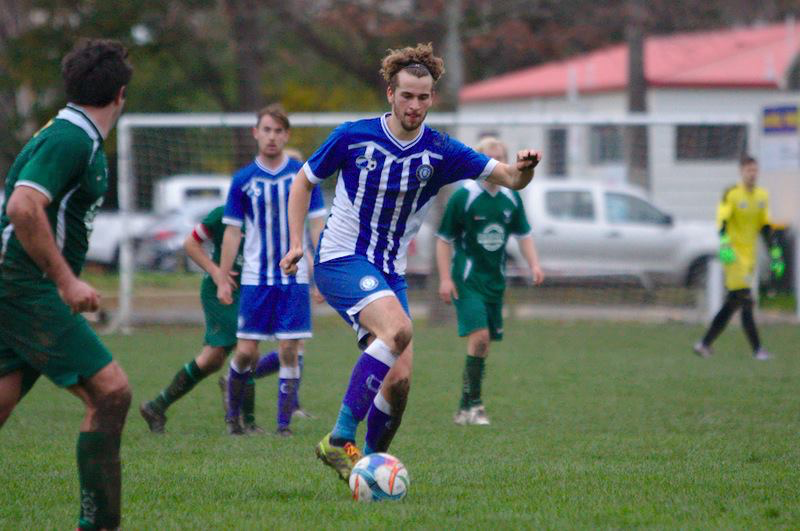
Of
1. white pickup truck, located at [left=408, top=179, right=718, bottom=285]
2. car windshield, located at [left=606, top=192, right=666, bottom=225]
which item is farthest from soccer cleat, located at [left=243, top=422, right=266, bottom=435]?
car windshield, located at [left=606, top=192, right=666, bottom=225]

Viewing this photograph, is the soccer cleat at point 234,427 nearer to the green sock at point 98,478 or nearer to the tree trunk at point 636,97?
the green sock at point 98,478

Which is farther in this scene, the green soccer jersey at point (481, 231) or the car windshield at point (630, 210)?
the car windshield at point (630, 210)

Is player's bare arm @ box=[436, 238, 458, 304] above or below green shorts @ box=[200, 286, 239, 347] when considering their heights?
above

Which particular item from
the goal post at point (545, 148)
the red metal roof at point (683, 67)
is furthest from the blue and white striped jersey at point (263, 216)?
the red metal roof at point (683, 67)

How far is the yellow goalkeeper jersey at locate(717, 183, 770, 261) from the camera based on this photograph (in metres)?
13.2

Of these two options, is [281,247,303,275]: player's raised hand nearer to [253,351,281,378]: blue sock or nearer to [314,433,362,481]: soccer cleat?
[314,433,362,481]: soccer cleat

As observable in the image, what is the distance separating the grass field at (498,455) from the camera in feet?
17.7

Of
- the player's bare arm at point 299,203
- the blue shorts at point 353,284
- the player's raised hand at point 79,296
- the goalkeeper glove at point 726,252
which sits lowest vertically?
the goalkeeper glove at point 726,252

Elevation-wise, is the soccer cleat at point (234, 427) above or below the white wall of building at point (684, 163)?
below

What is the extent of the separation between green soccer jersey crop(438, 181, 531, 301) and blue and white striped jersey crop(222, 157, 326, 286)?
1377mm

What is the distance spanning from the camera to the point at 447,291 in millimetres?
→ 8984

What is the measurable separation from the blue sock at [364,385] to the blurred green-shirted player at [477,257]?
3075 mm

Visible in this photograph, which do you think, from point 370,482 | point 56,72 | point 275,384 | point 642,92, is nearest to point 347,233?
point 370,482

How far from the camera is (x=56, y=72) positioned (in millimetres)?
22875
